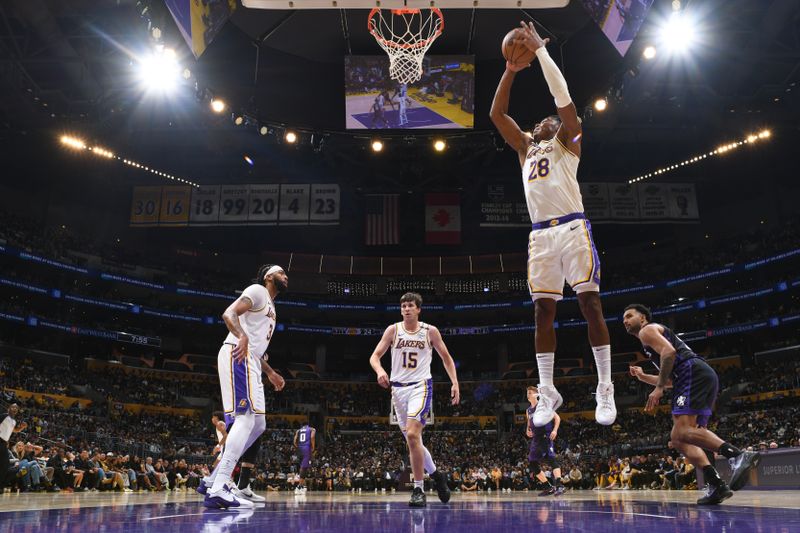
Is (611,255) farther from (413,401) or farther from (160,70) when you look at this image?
(413,401)

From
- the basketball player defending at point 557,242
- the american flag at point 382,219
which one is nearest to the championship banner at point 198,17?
the basketball player defending at point 557,242

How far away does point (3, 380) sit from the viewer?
79.6ft

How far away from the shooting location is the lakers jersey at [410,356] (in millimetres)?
6328

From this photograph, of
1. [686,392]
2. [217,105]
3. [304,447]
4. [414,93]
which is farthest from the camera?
[304,447]

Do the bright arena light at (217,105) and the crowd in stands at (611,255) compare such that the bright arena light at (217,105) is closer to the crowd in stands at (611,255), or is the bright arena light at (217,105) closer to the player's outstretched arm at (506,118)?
the crowd in stands at (611,255)

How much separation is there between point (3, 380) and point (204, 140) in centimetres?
1327

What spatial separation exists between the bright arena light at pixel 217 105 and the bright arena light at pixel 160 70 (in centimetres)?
135

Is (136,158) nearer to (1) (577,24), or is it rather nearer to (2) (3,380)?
(2) (3,380)

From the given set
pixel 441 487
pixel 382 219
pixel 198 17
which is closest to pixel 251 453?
pixel 441 487

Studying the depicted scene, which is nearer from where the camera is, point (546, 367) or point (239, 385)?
point (546, 367)

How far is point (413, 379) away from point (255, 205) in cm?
2403

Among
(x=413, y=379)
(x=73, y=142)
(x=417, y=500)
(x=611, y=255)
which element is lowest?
(x=417, y=500)

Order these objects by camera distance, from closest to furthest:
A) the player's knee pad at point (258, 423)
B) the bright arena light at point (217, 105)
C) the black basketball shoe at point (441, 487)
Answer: the player's knee pad at point (258, 423) < the black basketball shoe at point (441, 487) < the bright arena light at point (217, 105)

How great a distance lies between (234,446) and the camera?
5262 mm
